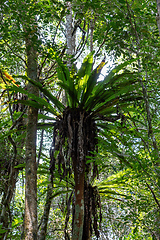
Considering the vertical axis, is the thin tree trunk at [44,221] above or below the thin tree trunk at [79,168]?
below

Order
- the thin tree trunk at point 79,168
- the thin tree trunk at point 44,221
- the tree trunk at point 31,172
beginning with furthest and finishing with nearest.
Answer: the thin tree trunk at point 44,221, the thin tree trunk at point 79,168, the tree trunk at point 31,172

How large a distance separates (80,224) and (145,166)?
1237 millimetres

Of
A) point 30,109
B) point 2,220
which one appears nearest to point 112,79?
point 30,109

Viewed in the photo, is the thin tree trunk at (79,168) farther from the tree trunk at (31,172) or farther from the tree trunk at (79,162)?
the tree trunk at (31,172)

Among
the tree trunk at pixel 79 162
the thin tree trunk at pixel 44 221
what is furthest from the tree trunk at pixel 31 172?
the thin tree trunk at pixel 44 221

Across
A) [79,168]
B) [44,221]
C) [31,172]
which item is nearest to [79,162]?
[79,168]

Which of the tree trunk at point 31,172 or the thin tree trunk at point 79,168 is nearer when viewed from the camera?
the tree trunk at point 31,172

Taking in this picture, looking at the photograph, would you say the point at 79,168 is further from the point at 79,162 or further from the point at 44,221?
the point at 44,221

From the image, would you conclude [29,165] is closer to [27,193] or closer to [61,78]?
[27,193]

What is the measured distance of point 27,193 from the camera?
1.92 metres

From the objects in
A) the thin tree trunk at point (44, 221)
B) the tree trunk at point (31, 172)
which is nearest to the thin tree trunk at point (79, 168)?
the tree trunk at point (31, 172)

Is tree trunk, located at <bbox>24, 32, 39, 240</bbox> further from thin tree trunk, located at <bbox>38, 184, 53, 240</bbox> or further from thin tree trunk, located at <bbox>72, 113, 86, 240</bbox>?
thin tree trunk, located at <bbox>38, 184, 53, 240</bbox>

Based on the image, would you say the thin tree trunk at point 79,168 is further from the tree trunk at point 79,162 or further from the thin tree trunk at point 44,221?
the thin tree trunk at point 44,221

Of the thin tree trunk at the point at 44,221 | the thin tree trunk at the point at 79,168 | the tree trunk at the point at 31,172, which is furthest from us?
the thin tree trunk at the point at 44,221
